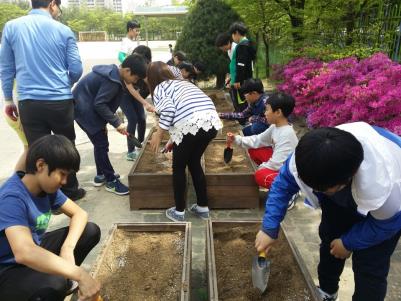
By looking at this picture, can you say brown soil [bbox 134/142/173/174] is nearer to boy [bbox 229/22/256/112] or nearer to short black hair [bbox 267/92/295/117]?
short black hair [bbox 267/92/295/117]

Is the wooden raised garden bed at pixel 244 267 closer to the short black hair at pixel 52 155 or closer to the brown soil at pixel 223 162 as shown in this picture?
the short black hair at pixel 52 155

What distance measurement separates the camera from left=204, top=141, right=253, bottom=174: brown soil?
13.4 feet

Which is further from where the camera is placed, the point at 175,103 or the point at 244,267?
the point at 175,103

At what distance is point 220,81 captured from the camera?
Answer: 1052 centimetres

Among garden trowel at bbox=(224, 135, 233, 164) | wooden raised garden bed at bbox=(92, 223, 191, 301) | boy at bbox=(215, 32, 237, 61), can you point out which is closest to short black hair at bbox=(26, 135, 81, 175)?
wooden raised garden bed at bbox=(92, 223, 191, 301)

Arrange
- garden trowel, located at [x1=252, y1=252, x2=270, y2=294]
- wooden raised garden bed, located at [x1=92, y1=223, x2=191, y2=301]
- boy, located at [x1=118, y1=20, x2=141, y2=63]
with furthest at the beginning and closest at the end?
1. boy, located at [x1=118, y1=20, x2=141, y2=63]
2. wooden raised garden bed, located at [x1=92, y1=223, x2=191, y2=301]
3. garden trowel, located at [x1=252, y1=252, x2=270, y2=294]

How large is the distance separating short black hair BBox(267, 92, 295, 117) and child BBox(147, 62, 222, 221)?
0.55 meters

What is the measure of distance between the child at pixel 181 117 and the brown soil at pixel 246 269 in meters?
0.74

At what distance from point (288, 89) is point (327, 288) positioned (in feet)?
13.9

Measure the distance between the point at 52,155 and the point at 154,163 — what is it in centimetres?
253

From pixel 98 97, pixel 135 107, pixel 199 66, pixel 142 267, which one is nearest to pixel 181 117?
pixel 98 97

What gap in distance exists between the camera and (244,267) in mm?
2453

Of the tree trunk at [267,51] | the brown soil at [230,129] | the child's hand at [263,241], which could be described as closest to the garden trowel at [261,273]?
the child's hand at [263,241]

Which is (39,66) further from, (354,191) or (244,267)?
(354,191)
